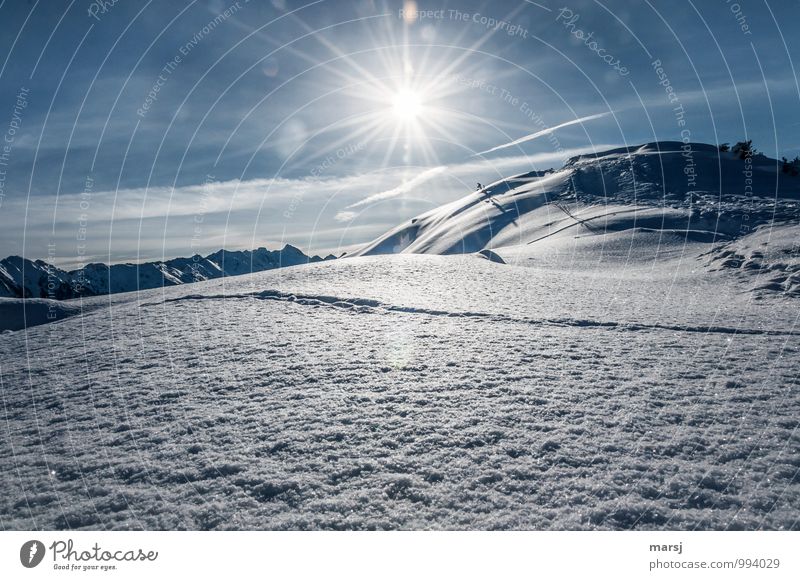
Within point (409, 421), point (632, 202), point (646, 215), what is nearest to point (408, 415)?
point (409, 421)

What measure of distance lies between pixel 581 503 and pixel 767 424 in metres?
2.92

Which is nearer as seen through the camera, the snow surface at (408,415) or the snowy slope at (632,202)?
the snow surface at (408,415)

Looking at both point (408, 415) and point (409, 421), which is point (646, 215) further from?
point (409, 421)

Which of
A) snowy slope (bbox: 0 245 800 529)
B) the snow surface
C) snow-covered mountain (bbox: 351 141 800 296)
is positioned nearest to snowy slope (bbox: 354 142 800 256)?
snow-covered mountain (bbox: 351 141 800 296)

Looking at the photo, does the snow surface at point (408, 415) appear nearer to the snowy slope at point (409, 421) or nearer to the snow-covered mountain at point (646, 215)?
the snowy slope at point (409, 421)

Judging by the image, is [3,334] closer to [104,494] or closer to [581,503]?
[104,494]

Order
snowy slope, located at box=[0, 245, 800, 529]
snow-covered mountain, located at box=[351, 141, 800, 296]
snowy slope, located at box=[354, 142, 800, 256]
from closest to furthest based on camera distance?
1. snowy slope, located at box=[0, 245, 800, 529]
2. snow-covered mountain, located at box=[351, 141, 800, 296]
3. snowy slope, located at box=[354, 142, 800, 256]

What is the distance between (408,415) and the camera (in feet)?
18.3

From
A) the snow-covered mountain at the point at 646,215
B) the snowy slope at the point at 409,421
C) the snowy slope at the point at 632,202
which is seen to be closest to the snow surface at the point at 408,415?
the snowy slope at the point at 409,421

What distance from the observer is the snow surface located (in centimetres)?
396

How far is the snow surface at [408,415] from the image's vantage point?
3965 mm

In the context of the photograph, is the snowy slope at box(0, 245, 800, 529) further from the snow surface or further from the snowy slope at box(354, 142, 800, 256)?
the snowy slope at box(354, 142, 800, 256)

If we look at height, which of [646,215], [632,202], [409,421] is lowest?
[409,421]

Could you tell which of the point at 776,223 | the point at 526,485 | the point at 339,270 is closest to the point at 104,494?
the point at 526,485
